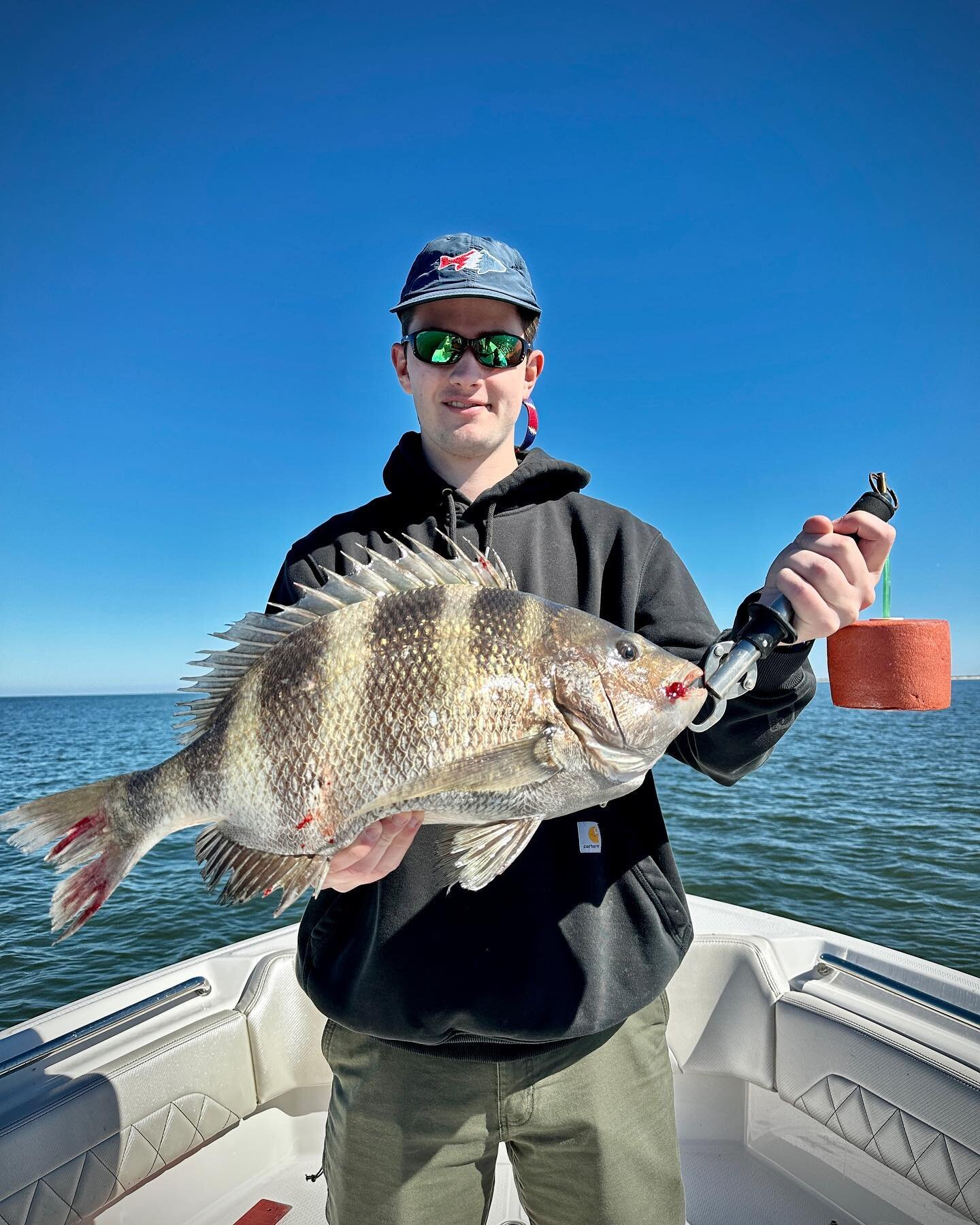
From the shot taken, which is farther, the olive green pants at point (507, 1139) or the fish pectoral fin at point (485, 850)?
the olive green pants at point (507, 1139)

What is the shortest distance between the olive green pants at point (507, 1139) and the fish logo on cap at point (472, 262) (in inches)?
90.2

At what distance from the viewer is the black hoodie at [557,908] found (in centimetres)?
177

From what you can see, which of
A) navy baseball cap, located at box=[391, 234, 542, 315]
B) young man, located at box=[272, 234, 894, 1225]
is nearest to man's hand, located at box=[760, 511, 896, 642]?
young man, located at box=[272, 234, 894, 1225]

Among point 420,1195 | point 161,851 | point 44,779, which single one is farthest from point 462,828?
point 44,779

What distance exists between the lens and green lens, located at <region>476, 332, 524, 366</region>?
7.36 feet

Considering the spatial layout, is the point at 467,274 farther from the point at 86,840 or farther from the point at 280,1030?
the point at 280,1030

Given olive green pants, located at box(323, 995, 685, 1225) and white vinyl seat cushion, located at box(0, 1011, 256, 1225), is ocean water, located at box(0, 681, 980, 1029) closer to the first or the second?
white vinyl seat cushion, located at box(0, 1011, 256, 1225)

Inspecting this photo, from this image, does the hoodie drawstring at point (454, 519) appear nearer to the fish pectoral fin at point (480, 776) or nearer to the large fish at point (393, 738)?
the large fish at point (393, 738)

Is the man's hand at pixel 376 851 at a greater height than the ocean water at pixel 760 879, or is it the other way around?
the man's hand at pixel 376 851

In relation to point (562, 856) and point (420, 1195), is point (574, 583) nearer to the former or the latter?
point (562, 856)

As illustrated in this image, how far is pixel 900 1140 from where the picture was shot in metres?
2.66

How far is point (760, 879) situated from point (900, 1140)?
336 inches

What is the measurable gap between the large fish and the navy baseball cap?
2.94 feet

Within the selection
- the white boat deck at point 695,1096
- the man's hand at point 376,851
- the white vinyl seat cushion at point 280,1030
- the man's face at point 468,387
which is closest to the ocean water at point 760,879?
the white boat deck at point 695,1096
